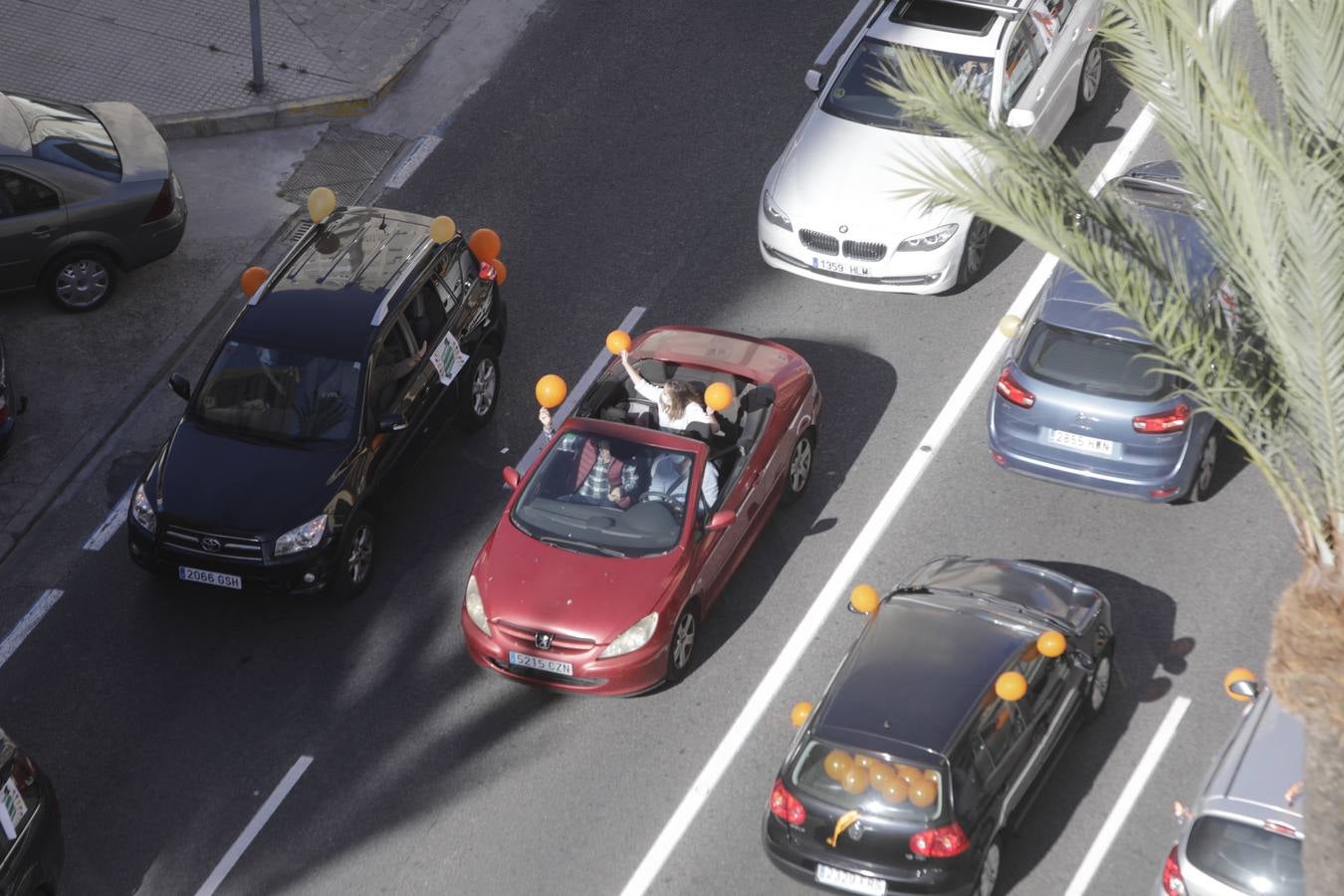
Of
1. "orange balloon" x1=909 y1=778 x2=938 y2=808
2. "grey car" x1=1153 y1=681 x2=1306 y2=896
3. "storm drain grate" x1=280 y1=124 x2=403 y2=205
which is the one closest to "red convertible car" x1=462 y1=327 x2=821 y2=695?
"orange balloon" x1=909 y1=778 x2=938 y2=808

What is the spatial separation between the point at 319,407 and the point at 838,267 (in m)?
4.77

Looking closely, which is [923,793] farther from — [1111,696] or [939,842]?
Answer: [1111,696]

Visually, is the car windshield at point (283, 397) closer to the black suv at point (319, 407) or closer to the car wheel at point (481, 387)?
the black suv at point (319, 407)

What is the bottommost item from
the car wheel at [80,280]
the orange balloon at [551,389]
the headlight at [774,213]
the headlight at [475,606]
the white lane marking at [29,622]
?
the white lane marking at [29,622]

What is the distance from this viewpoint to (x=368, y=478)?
13312 millimetres

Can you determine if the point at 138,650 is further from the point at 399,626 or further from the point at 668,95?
the point at 668,95

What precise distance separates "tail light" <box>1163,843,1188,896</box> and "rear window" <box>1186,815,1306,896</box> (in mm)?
191

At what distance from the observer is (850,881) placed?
10.5 m

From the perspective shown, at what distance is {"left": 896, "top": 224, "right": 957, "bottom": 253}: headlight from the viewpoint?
49.1 ft

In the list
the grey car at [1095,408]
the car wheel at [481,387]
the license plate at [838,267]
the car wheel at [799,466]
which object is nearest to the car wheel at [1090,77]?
the license plate at [838,267]

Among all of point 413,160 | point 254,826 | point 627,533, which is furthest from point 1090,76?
point 254,826

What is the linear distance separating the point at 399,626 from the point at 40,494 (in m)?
3.54

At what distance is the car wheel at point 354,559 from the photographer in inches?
512

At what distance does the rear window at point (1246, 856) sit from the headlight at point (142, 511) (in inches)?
303
